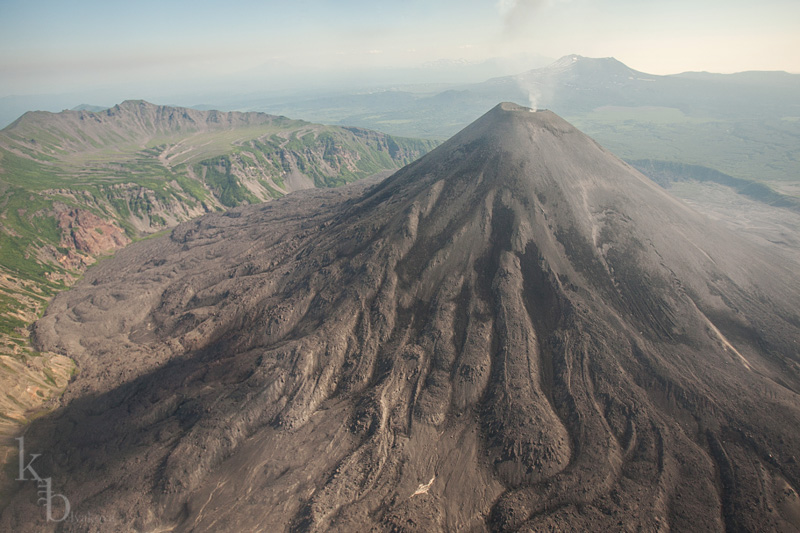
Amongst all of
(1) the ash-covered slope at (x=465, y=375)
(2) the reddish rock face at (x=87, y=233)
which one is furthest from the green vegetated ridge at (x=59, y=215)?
(1) the ash-covered slope at (x=465, y=375)

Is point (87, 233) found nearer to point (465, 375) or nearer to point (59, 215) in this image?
point (59, 215)

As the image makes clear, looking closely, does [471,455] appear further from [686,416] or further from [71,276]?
[71,276]

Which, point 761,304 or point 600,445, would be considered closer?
point 600,445

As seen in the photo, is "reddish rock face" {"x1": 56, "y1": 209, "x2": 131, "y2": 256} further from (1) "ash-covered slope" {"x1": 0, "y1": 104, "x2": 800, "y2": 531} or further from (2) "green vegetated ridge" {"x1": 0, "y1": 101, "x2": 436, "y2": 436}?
(1) "ash-covered slope" {"x1": 0, "y1": 104, "x2": 800, "y2": 531}

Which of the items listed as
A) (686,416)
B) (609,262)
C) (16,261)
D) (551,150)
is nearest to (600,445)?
(686,416)

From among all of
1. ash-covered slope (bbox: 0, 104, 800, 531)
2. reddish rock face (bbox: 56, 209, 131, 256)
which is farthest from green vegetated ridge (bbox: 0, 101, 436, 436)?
ash-covered slope (bbox: 0, 104, 800, 531)

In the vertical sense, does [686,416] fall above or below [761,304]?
below

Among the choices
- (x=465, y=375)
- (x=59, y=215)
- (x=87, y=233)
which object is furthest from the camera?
(x=87, y=233)

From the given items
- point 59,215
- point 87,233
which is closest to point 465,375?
point 87,233
